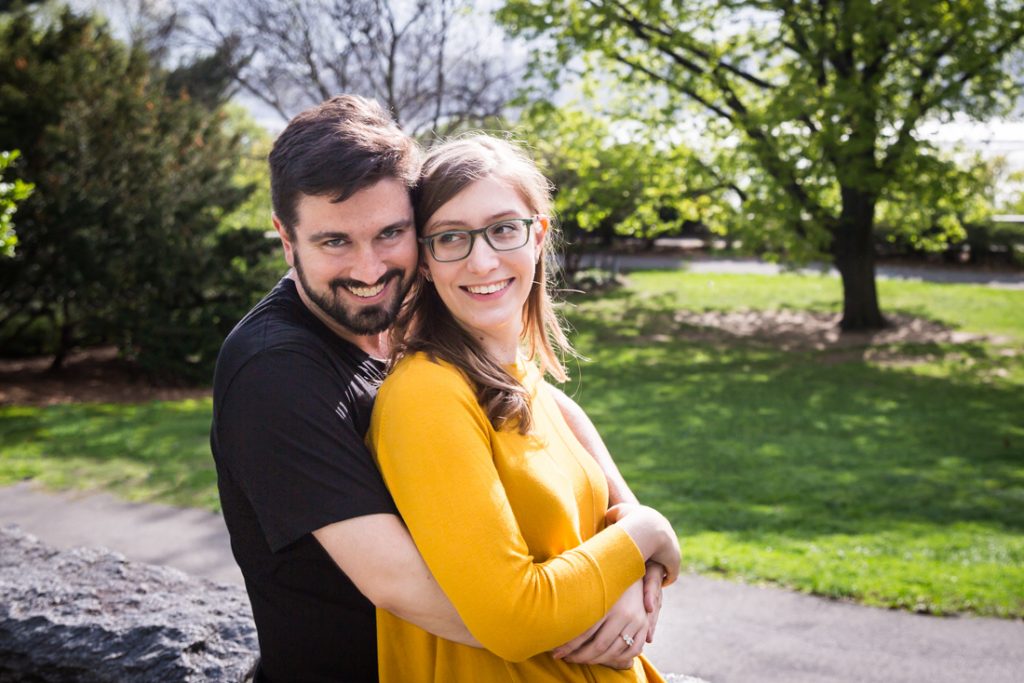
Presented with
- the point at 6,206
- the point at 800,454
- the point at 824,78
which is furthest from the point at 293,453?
Answer: the point at 824,78

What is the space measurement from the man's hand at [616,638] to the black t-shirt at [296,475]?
0.51 m

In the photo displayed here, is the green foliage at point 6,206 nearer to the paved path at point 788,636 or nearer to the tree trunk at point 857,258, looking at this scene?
the paved path at point 788,636

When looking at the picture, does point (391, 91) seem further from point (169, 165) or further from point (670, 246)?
point (670, 246)

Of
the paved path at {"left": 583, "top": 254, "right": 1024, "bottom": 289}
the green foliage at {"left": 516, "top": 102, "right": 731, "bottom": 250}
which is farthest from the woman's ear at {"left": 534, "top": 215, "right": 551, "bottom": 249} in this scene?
the paved path at {"left": 583, "top": 254, "right": 1024, "bottom": 289}

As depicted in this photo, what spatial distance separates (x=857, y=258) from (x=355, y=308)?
15915mm

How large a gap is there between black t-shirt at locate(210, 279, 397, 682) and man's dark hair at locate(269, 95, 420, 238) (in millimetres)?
309

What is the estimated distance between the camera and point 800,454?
33.3 feet

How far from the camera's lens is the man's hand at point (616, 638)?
2.16 meters

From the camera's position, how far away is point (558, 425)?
2404 millimetres

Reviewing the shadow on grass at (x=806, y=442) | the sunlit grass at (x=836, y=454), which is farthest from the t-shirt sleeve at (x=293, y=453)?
the shadow on grass at (x=806, y=442)

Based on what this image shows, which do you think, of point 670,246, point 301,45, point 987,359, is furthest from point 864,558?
point 670,246

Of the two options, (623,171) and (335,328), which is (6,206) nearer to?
(335,328)

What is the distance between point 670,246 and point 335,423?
3127 cm

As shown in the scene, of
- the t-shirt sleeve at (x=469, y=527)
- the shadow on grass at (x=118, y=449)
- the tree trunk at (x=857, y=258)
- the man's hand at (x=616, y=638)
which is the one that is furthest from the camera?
the tree trunk at (x=857, y=258)
